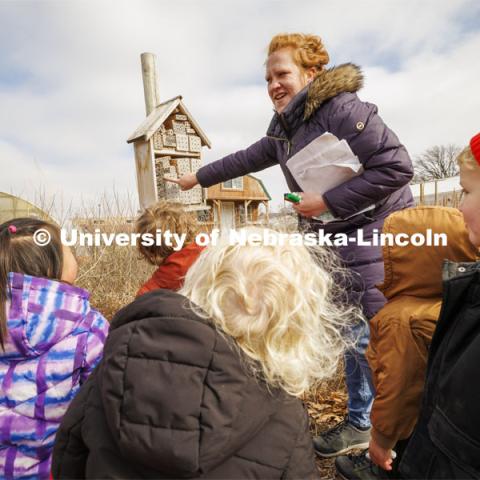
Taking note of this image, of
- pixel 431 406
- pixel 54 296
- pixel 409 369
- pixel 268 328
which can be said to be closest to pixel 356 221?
pixel 409 369

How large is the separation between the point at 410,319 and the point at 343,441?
45.6 inches

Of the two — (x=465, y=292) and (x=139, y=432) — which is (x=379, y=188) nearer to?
(x=465, y=292)

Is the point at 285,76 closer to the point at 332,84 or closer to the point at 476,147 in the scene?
the point at 332,84

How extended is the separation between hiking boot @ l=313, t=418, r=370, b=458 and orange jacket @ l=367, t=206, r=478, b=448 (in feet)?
2.63

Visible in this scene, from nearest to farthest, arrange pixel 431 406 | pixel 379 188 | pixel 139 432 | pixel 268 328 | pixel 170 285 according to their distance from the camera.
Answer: pixel 139 432, pixel 268 328, pixel 431 406, pixel 379 188, pixel 170 285

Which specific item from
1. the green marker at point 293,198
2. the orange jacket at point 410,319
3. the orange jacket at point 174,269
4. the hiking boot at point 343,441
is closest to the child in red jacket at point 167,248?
the orange jacket at point 174,269

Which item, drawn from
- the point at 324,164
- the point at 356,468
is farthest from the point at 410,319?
the point at 356,468

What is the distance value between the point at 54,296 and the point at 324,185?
127 cm

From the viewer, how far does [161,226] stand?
7.66ft

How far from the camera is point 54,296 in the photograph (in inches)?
49.1

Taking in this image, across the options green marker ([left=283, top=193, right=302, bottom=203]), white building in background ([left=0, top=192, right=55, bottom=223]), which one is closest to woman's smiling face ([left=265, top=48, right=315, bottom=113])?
green marker ([left=283, top=193, right=302, bottom=203])

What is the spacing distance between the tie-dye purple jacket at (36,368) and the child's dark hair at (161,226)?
1020 mm

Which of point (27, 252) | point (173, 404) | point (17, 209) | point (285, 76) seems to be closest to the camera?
point (173, 404)

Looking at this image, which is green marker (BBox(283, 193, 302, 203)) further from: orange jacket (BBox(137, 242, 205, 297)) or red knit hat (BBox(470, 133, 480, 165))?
red knit hat (BBox(470, 133, 480, 165))
